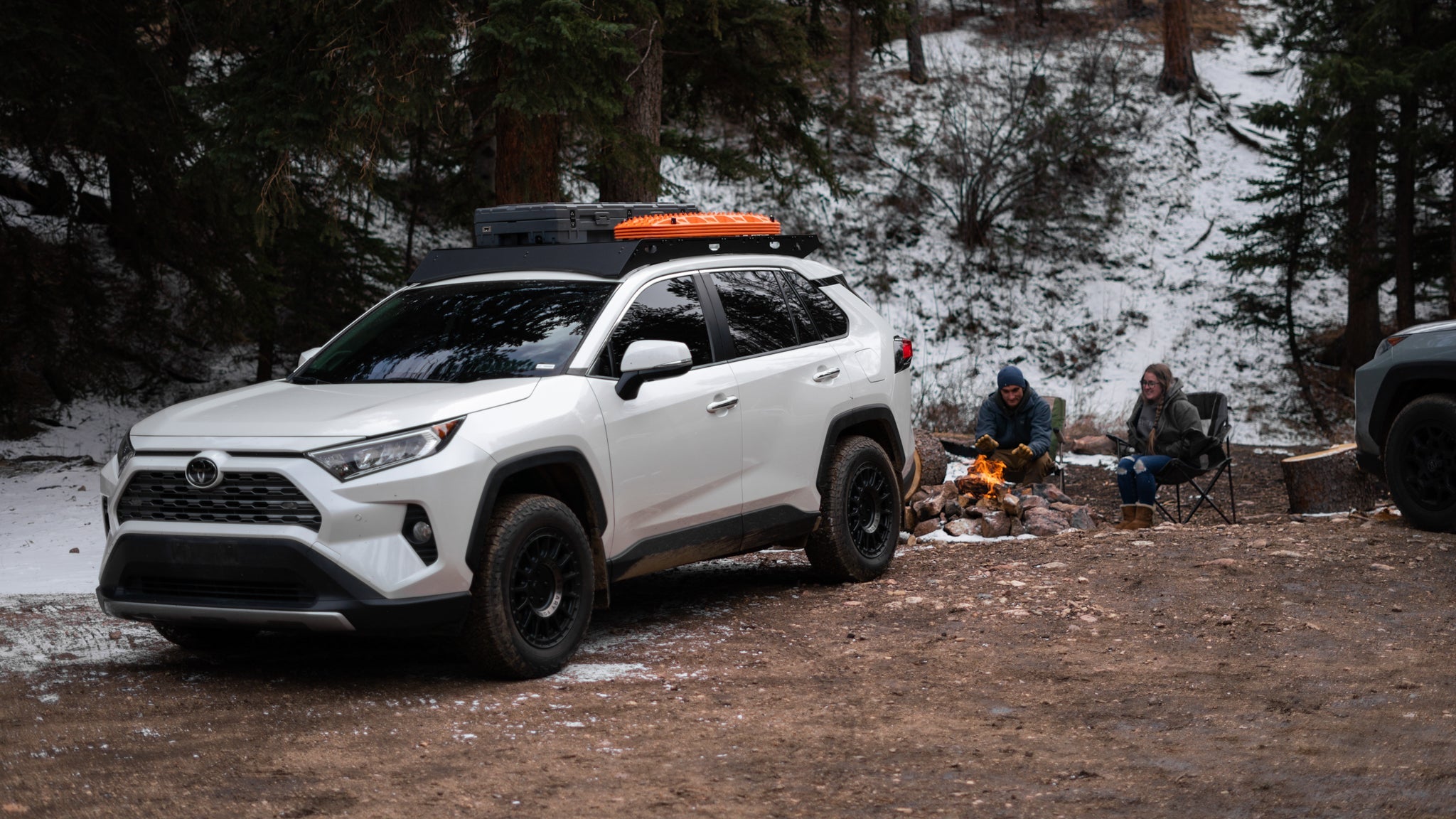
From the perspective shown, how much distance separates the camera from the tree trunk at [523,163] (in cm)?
1123

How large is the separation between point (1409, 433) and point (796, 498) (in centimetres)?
428

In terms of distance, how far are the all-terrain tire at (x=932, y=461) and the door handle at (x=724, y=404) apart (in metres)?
5.24

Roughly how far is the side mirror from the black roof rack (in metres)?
0.54

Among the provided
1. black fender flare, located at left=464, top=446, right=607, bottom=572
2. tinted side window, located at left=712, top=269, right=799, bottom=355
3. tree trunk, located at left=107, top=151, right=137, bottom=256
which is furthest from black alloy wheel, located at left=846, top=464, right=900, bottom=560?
tree trunk, located at left=107, top=151, right=137, bottom=256

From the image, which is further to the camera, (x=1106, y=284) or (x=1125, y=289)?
(x=1106, y=284)

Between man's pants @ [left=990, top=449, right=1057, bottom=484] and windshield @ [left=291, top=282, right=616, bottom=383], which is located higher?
windshield @ [left=291, top=282, right=616, bottom=383]

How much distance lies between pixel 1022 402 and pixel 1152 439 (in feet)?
3.41

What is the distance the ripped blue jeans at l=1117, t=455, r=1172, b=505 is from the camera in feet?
33.1

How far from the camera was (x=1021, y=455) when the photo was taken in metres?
10.5

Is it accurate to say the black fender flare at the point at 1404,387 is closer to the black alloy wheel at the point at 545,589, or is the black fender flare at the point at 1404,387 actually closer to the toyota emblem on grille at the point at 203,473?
the black alloy wheel at the point at 545,589

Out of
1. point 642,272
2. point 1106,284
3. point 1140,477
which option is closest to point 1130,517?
point 1140,477

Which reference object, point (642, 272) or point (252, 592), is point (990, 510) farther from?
point (252, 592)

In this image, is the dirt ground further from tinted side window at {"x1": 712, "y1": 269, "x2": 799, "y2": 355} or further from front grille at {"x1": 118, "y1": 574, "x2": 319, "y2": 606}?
tinted side window at {"x1": 712, "y1": 269, "x2": 799, "y2": 355}

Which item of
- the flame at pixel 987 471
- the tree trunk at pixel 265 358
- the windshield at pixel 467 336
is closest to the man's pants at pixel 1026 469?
the flame at pixel 987 471
